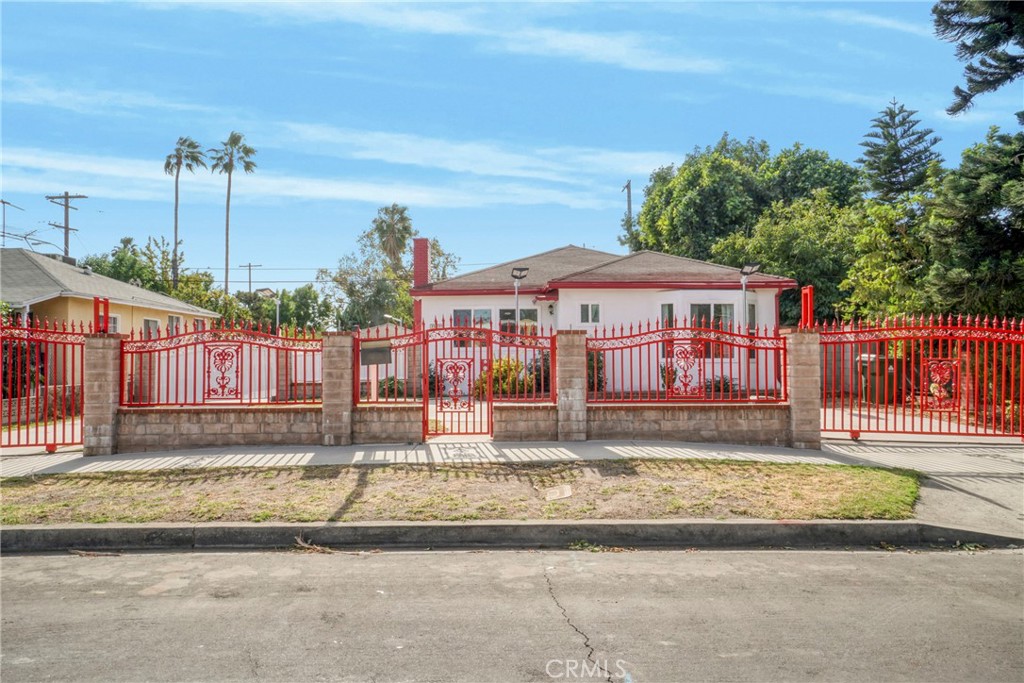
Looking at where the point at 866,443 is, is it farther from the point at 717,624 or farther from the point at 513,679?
Result: the point at 513,679

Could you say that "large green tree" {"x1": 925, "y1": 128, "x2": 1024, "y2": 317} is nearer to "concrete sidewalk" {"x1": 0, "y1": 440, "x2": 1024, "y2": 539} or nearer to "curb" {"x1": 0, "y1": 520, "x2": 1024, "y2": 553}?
"concrete sidewalk" {"x1": 0, "y1": 440, "x2": 1024, "y2": 539}

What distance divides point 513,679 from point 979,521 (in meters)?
5.98

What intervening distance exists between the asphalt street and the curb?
26cm

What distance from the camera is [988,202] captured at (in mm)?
14766

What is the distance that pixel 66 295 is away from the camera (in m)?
20.0

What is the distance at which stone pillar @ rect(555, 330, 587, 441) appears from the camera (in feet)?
34.3

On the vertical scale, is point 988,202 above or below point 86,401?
above

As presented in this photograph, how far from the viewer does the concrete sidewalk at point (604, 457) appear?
8.62 metres

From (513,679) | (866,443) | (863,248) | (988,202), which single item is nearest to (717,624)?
(513,679)

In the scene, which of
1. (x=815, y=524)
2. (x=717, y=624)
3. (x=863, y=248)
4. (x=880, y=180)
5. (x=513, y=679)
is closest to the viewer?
(x=513, y=679)

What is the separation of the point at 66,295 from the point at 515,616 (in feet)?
69.1

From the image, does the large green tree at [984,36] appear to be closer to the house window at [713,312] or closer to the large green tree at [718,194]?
the house window at [713,312]

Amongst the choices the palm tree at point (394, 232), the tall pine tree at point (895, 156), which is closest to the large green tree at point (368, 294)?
the palm tree at point (394, 232)

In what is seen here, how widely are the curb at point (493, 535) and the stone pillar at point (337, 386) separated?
4038mm
